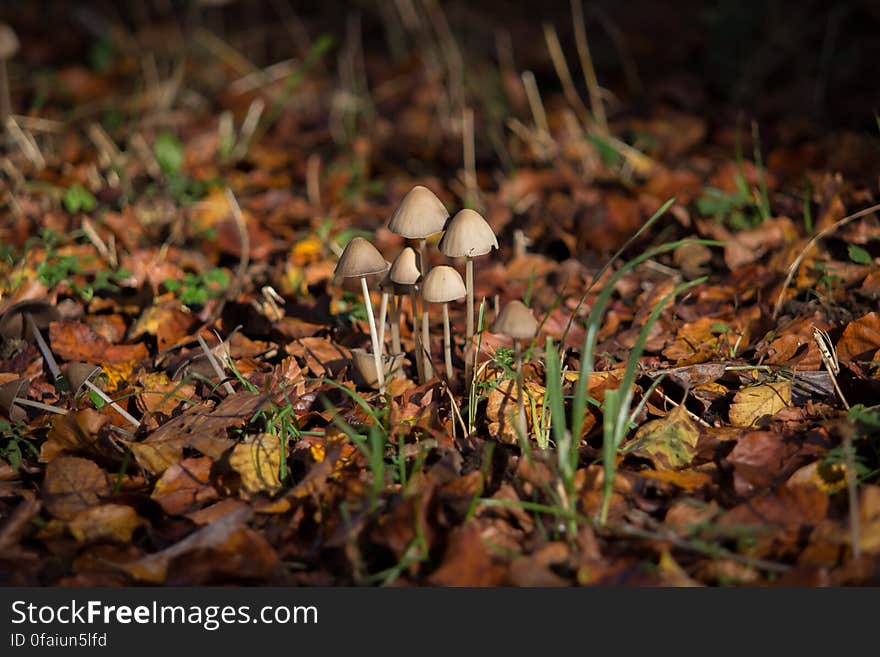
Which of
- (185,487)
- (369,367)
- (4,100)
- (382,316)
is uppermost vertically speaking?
(4,100)

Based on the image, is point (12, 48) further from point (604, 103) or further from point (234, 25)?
point (604, 103)

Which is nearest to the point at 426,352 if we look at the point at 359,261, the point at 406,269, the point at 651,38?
the point at 406,269

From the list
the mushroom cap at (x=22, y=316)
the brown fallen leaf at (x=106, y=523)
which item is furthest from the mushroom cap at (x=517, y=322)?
the mushroom cap at (x=22, y=316)

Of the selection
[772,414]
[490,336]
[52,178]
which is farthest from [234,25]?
[772,414]

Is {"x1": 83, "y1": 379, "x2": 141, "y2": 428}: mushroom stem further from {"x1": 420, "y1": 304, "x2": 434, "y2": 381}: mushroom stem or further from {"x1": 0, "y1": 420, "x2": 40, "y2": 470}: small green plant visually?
{"x1": 420, "y1": 304, "x2": 434, "y2": 381}: mushroom stem

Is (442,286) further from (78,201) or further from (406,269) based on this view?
(78,201)

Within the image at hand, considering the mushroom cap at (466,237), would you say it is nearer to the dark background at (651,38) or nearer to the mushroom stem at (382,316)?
the mushroom stem at (382,316)
